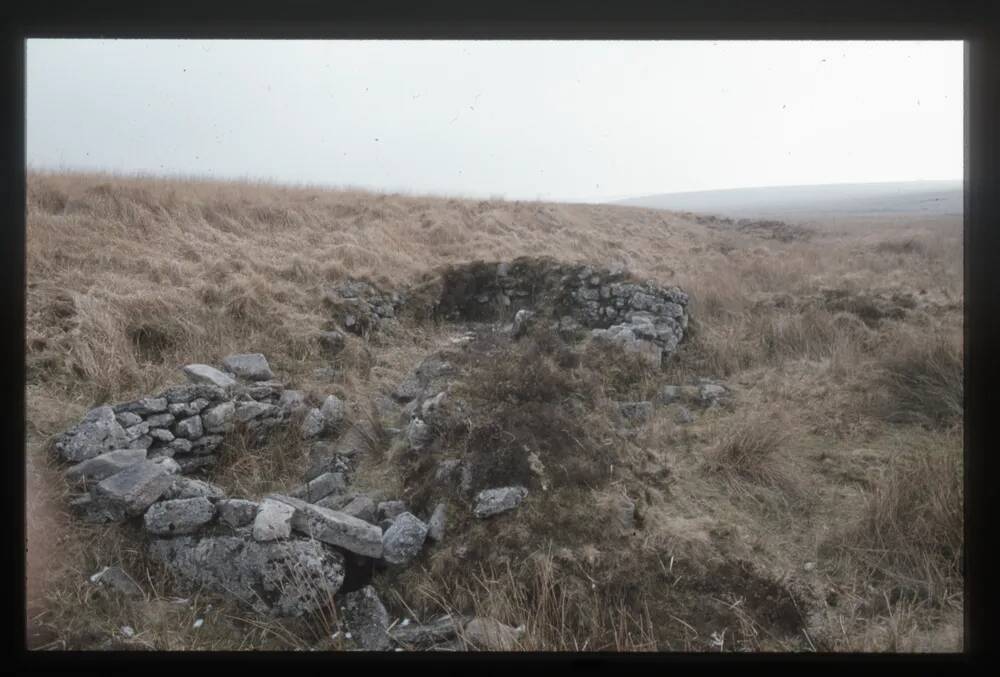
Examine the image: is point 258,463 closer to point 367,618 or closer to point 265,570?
point 265,570

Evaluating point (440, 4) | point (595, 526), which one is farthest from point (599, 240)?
point (440, 4)

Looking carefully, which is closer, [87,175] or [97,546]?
[97,546]

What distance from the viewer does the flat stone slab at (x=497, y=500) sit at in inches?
104

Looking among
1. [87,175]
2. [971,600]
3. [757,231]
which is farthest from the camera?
[757,231]

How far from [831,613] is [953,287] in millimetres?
4513

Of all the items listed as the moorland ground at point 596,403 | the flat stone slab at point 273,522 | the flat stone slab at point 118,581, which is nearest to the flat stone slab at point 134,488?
the moorland ground at point 596,403

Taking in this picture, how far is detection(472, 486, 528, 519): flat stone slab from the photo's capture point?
2.65 metres

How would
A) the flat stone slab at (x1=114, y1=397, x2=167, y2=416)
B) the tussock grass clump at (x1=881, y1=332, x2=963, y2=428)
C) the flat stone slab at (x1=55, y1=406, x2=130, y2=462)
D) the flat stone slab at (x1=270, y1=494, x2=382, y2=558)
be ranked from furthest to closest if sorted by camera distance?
the tussock grass clump at (x1=881, y1=332, x2=963, y2=428), the flat stone slab at (x1=114, y1=397, x2=167, y2=416), the flat stone slab at (x1=55, y1=406, x2=130, y2=462), the flat stone slab at (x1=270, y1=494, x2=382, y2=558)

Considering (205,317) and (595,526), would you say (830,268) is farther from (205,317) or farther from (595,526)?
(205,317)

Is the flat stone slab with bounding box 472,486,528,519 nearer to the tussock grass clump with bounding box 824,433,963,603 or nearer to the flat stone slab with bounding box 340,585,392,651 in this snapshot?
the flat stone slab with bounding box 340,585,392,651

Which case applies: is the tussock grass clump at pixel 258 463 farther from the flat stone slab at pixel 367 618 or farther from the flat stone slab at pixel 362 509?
the flat stone slab at pixel 367 618

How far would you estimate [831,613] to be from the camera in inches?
85.1

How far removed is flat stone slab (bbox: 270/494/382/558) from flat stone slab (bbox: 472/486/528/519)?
48 cm

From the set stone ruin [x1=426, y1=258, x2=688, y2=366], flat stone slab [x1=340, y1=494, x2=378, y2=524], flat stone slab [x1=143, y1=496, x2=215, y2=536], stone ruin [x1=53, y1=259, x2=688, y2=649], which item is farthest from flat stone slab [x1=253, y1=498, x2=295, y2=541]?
stone ruin [x1=426, y1=258, x2=688, y2=366]
